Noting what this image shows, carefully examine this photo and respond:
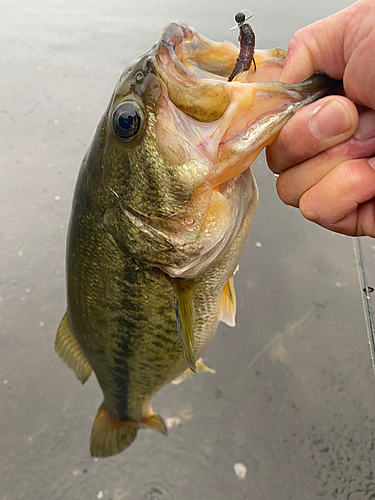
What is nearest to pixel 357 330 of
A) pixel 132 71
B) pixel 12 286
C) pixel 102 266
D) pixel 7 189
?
pixel 102 266

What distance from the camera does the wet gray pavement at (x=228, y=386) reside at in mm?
1468

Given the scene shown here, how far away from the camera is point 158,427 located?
1.50 m

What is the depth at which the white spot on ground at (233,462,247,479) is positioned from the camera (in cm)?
147

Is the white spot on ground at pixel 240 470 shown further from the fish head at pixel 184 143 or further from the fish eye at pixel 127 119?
the fish eye at pixel 127 119

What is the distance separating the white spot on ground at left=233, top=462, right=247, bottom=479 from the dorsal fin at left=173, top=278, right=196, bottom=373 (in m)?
0.82

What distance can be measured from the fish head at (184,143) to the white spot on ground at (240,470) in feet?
3.36

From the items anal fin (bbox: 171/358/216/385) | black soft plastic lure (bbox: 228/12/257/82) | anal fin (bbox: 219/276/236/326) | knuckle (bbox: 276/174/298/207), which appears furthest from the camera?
anal fin (bbox: 171/358/216/385)

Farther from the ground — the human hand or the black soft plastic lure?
the black soft plastic lure

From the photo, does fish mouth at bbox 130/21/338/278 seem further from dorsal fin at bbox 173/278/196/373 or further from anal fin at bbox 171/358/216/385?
anal fin at bbox 171/358/216/385

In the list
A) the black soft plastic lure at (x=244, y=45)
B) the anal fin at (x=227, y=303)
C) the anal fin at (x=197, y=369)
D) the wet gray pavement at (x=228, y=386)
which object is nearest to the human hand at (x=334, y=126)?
the black soft plastic lure at (x=244, y=45)

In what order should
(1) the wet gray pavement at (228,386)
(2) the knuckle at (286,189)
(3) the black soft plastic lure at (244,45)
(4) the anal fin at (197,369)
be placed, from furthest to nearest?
(4) the anal fin at (197,369) → (1) the wet gray pavement at (228,386) → (2) the knuckle at (286,189) → (3) the black soft plastic lure at (244,45)

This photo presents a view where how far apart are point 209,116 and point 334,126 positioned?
0.87ft

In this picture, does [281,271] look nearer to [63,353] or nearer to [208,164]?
[63,353]

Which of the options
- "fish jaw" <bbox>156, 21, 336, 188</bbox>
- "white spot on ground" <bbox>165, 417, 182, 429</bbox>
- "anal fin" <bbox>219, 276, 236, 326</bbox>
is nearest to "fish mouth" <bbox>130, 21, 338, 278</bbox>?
"fish jaw" <bbox>156, 21, 336, 188</bbox>
